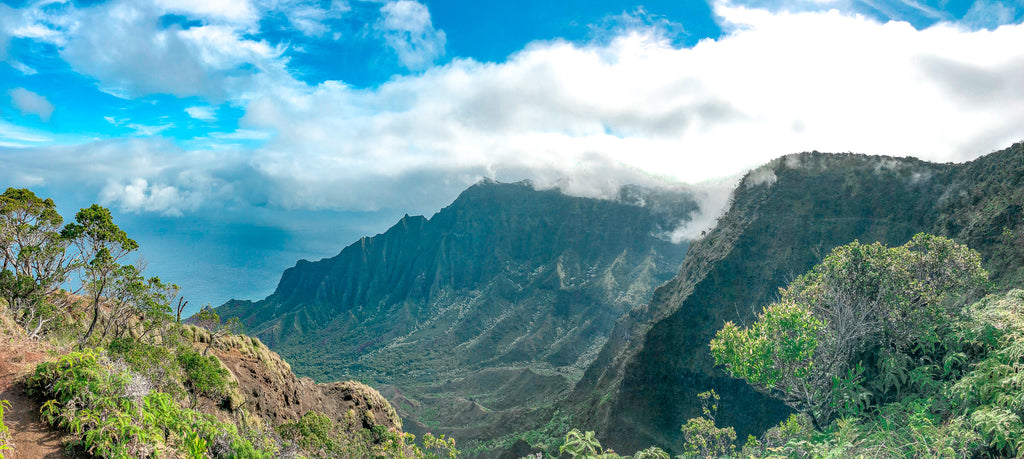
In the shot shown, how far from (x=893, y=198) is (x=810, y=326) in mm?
82466

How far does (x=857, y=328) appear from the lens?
26.3 meters

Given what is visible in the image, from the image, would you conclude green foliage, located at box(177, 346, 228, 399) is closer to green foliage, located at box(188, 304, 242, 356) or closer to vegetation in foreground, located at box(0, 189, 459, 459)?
vegetation in foreground, located at box(0, 189, 459, 459)

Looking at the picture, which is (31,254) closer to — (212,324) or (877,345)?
(212,324)

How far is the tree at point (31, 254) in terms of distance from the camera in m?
24.0

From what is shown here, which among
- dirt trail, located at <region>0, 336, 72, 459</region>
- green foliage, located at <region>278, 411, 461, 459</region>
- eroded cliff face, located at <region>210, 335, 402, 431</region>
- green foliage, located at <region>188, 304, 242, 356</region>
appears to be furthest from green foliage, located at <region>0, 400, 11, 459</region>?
green foliage, located at <region>188, 304, 242, 356</region>

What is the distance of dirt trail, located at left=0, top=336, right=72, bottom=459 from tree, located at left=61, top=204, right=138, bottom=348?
14.9 metres

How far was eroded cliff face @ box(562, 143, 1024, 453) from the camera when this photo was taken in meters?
74.6

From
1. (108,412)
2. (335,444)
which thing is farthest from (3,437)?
(335,444)

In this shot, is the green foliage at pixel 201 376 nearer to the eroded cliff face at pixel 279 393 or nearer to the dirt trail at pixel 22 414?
the eroded cliff face at pixel 279 393

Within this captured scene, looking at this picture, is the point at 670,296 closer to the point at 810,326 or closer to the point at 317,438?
the point at 810,326

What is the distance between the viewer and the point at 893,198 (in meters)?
84.1

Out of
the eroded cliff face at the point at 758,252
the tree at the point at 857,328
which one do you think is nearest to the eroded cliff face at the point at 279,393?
the tree at the point at 857,328

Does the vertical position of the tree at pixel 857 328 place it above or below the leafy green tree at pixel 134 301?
below

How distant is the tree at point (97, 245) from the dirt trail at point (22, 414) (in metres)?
14.9
